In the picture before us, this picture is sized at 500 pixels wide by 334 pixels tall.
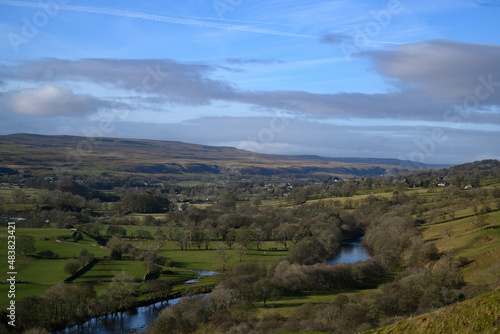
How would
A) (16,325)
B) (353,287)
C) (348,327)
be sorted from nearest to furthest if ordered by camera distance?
(348,327) → (16,325) → (353,287)

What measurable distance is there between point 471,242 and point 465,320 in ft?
138

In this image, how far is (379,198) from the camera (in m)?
109

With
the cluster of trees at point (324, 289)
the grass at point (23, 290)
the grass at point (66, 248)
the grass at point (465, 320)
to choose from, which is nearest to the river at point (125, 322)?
the cluster of trees at point (324, 289)

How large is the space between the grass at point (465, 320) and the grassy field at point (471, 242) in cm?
2118

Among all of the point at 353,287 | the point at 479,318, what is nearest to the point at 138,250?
the point at 353,287

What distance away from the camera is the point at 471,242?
5412cm

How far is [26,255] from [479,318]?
58209 millimetres

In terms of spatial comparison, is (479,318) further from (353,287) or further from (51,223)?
(51,223)

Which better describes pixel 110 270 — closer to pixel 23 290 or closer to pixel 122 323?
pixel 23 290

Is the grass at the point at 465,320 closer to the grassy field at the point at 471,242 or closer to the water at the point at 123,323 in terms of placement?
the grassy field at the point at 471,242

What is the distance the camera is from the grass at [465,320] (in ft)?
56.1

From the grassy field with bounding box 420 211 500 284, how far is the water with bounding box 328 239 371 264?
1119cm

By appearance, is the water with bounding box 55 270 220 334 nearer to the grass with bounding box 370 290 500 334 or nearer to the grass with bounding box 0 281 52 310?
the grass with bounding box 0 281 52 310

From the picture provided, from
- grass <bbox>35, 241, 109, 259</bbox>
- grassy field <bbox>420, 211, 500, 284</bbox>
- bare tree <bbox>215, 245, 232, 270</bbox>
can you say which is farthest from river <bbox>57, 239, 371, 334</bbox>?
grassy field <bbox>420, 211, 500, 284</bbox>
